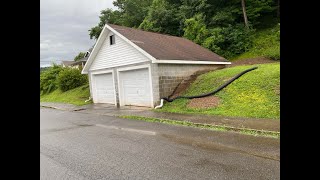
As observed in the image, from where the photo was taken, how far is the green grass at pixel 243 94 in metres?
11.0

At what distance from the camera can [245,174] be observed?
480 cm

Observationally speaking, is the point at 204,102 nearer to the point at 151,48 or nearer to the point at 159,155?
the point at 151,48

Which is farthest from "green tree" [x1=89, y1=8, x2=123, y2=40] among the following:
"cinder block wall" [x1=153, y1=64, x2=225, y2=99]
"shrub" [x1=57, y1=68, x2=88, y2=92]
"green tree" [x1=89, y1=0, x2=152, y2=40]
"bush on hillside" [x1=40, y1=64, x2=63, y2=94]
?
"cinder block wall" [x1=153, y1=64, x2=225, y2=99]

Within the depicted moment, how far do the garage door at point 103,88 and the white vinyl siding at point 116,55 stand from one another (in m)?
0.78

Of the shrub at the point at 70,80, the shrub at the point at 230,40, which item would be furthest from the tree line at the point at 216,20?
the shrub at the point at 70,80

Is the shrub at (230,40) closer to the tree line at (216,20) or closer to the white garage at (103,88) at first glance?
the tree line at (216,20)

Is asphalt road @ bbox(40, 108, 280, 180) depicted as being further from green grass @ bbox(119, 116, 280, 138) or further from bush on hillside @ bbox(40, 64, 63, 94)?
bush on hillside @ bbox(40, 64, 63, 94)

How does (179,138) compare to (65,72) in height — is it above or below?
below

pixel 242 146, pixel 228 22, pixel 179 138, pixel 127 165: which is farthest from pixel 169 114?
pixel 228 22

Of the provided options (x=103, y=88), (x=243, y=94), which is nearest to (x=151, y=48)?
(x=103, y=88)

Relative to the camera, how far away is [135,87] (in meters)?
16.3
